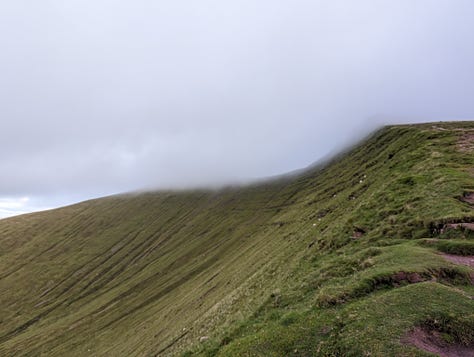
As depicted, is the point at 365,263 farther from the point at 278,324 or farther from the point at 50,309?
the point at 50,309

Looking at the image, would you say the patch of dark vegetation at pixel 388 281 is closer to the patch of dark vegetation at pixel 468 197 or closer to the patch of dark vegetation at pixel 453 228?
the patch of dark vegetation at pixel 453 228

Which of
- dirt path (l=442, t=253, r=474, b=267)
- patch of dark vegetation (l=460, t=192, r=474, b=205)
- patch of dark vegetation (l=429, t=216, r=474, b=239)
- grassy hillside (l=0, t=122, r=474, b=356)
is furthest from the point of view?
patch of dark vegetation (l=460, t=192, r=474, b=205)

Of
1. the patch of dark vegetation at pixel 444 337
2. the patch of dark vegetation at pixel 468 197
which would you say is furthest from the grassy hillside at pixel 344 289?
the patch of dark vegetation at pixel 468 197

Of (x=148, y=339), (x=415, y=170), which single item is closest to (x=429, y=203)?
(x=415, y=170)

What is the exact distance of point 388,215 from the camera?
3041cm

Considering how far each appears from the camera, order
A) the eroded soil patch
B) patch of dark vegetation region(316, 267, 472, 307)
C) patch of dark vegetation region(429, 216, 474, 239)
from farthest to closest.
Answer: patch of dark vegetation region(429, 216, 474, 239) < patch of dark vegetation region(316, 267, 472, 307) < the eroded soil patch

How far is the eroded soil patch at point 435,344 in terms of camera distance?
1205cm

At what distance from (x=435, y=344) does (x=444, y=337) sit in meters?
0.86

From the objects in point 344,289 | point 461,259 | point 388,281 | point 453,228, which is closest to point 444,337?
point 388,281

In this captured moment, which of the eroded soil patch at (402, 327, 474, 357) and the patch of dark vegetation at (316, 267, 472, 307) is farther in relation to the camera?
the patch of dark vegetation at (316, 267, 472, 307)

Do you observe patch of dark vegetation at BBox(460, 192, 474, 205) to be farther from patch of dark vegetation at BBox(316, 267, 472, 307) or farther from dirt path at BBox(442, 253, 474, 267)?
patch of dark vegetation at BBox(316, 267, 472, 307)

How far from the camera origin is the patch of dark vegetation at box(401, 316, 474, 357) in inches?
478

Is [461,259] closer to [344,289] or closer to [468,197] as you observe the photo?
[344,289]

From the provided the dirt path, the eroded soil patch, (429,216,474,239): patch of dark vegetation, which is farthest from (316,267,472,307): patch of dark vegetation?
(429,216,474,239): patch of dark vegetation
